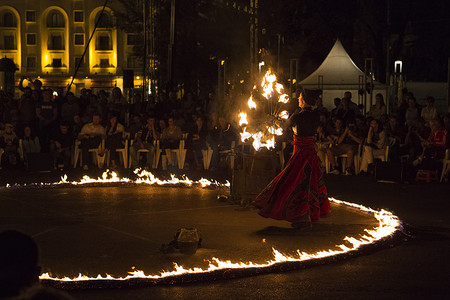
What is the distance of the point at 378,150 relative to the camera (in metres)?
16.1

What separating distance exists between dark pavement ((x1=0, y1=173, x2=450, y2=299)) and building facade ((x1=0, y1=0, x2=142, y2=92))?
203 ft

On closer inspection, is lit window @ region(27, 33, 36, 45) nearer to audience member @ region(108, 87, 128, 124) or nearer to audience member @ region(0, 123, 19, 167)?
audience member @ region(108, 87, 128, 124)

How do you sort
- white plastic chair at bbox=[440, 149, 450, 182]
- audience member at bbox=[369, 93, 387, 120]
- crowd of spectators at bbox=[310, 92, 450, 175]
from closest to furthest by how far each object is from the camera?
white plastic chair at bbox=[440, 149, 450, 182] → crowd of spectators at bbox=[310, 92, 450, 175] → audience member at bbox=[369, 93, 387, 120]

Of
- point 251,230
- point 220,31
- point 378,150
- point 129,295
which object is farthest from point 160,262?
point 220,31

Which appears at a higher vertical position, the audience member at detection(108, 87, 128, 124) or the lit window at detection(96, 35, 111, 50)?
the lit window at detection(96, 35, 111, 50)

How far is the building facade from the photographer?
7356 cm

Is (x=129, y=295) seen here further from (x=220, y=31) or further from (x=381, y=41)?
(x=381, y=41)

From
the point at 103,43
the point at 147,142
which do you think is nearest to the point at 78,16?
the point at 103,43

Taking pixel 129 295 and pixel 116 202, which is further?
pixel 116 202

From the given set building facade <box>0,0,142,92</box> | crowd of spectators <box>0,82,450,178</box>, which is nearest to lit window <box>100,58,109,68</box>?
building facade <box>0,0,142,92</box>

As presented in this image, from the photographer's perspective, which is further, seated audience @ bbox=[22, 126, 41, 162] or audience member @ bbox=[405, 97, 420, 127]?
audience member @ bbox=[405, 97, 420, 127]

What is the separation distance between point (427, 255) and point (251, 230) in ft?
7.49

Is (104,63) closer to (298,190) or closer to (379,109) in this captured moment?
(379,109)

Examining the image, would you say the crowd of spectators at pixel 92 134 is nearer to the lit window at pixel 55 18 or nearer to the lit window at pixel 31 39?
the lit window at pixel 55 18
